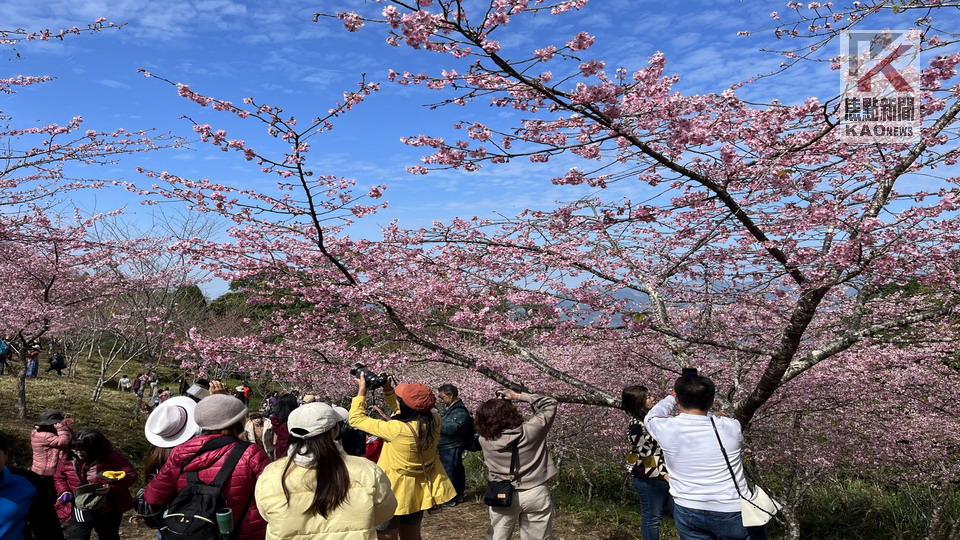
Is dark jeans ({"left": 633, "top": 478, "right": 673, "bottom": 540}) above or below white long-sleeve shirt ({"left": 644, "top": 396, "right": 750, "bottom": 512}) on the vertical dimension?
below

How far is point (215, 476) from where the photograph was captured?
8.46 feet

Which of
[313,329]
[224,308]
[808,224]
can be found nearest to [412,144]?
[808,224]

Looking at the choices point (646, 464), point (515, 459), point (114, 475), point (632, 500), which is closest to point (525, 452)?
point (515, 459)

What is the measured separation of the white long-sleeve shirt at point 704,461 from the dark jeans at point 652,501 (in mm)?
1543

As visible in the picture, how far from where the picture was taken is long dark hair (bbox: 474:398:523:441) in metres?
3.84

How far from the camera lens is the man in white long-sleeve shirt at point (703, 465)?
2809 mm

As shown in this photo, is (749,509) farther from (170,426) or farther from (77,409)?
(77,409)

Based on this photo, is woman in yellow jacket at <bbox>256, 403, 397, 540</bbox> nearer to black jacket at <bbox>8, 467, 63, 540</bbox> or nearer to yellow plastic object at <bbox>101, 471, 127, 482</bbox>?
black jacket at <bbox>8, 467, 63, 540</bbox>

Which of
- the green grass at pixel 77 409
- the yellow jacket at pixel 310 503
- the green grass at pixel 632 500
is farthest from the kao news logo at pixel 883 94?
the green grass at pixel 77 409

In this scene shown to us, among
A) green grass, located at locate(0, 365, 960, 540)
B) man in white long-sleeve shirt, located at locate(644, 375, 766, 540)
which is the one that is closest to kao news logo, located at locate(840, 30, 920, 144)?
man in white long-sleeve shirt, located at locate(644, 375, 766, 540)

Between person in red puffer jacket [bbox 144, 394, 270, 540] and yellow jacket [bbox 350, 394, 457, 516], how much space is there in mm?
920

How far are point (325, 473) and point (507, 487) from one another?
6.36 feet

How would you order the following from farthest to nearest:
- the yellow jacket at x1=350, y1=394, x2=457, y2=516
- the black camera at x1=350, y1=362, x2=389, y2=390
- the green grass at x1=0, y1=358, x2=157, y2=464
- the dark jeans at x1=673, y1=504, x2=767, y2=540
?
the green grass at x1=0, y1=358, x2=157, y2=464, the black camera at x1=350, y1=362, x2=389, y2=390, the yellow jacket at x1=350, y1=394, x2=457, y2=516, the dark jeans at x1=673, y1=504, x2=767, y2=540

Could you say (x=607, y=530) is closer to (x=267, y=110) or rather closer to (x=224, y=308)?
(x=267, y=110)
